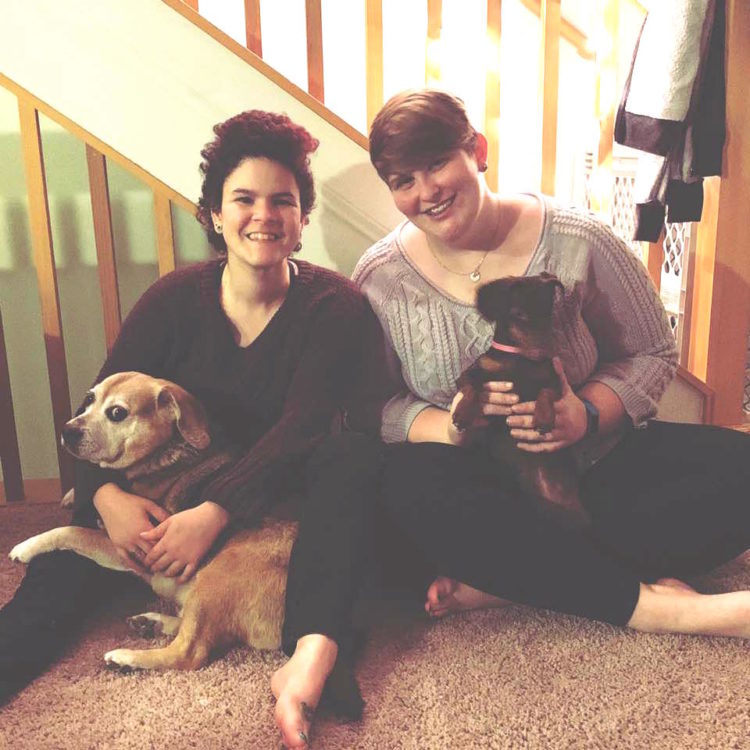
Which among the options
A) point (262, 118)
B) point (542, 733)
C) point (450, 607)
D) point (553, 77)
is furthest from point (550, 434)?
point (553, 77)

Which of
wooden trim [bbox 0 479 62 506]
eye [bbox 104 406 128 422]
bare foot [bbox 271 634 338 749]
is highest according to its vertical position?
eye [bbox 104 406 128 422]

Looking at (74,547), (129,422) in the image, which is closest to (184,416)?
(129,422)

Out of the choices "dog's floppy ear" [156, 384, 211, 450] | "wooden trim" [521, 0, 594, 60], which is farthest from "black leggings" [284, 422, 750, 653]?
"wooden trim" [521, 0, 594, 60]

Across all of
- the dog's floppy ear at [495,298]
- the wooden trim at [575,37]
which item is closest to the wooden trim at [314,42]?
the dog's floppy ear at [495,298]

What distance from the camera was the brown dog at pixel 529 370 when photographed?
1310 millimetres

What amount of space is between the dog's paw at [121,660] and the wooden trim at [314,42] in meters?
1.32

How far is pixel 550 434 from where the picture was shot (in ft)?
4.44

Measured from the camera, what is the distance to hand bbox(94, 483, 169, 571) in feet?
4.43

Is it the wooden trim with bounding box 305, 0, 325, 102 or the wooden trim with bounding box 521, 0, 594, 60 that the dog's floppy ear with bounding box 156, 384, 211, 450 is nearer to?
the wooden trim with bounding box 305, 0, 325, 102

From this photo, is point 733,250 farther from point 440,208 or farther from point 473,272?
point 440,208

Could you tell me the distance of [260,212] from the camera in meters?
1.43

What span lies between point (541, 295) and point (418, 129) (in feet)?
1.21

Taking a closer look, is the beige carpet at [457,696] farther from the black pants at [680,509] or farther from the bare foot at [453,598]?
the black pants at [680,509]

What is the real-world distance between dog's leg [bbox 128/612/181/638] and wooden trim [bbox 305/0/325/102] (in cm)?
125
